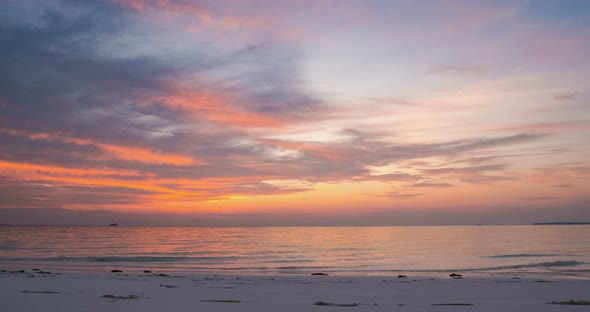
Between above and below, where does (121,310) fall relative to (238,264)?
above

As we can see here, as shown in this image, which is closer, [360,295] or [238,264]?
[360,295]

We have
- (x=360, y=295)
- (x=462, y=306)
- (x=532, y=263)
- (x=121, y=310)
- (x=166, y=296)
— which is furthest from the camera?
(x=532, y=263)

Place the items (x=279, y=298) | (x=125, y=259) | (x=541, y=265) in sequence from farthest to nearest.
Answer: (x=125, y=259), (x=541, y=265), (x=279, y=298)

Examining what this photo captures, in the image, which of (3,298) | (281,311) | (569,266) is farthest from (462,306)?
(569,266)

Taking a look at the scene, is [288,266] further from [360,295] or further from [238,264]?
[360,295]

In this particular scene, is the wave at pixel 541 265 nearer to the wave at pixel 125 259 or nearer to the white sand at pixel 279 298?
the white sand at pixel 279 298

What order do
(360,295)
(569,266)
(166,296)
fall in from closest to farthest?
(166,296)
(360,295)
(569,266)

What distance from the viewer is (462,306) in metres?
14.6

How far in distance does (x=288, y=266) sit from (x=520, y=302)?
965 inches

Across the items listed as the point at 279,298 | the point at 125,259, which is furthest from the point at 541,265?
the point at 125,259

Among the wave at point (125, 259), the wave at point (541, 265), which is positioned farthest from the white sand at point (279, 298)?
the wave at point (125, 259)

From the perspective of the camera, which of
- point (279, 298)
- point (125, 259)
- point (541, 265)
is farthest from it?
point (125, 259)

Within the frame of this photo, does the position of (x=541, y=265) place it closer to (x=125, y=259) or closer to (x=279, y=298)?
(x=279, y=298)

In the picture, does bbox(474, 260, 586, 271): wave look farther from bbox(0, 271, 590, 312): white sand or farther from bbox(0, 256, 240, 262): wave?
bbox(0, 256, 240, 262): wave
